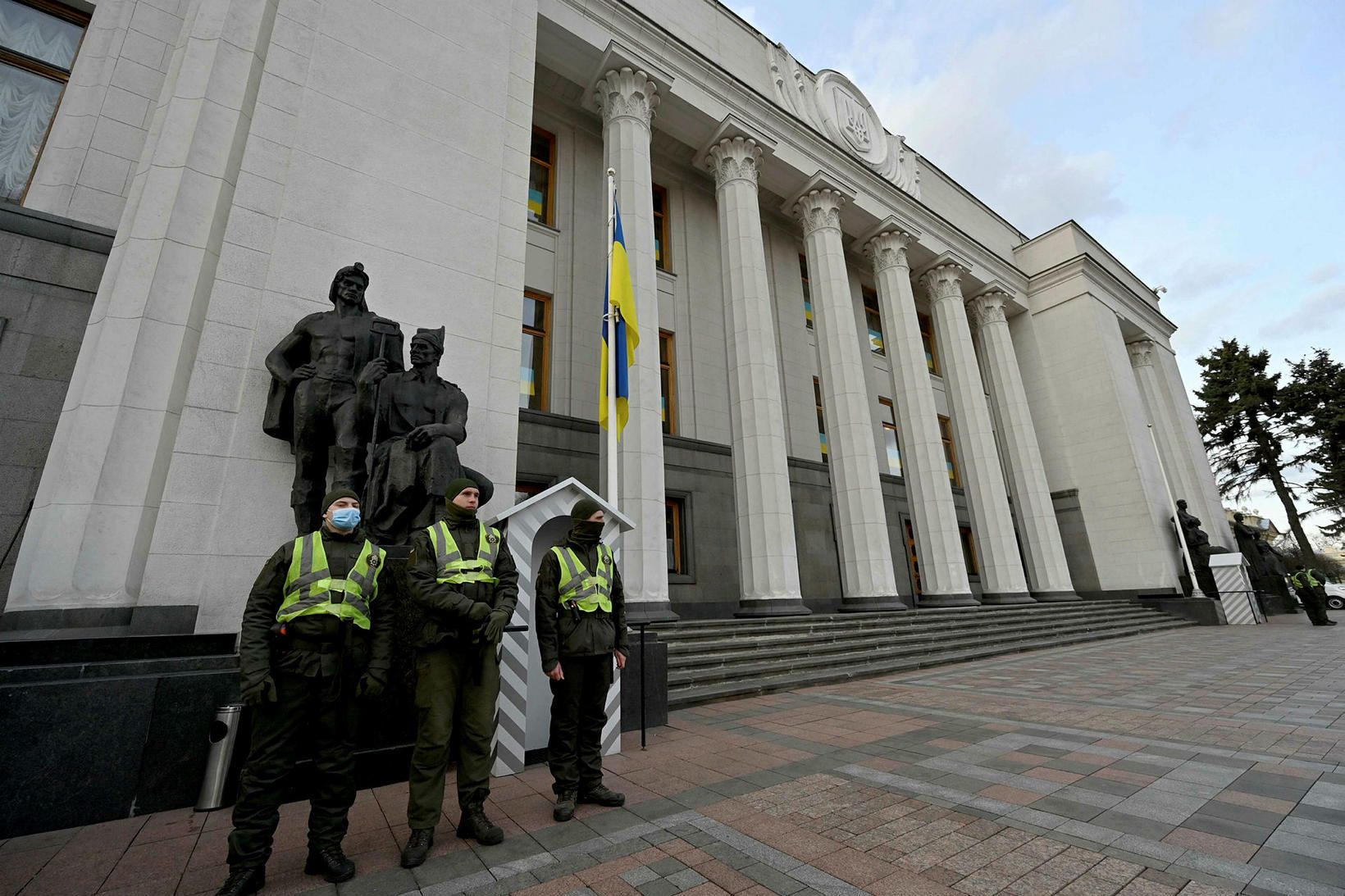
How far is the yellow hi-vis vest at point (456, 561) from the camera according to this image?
3.58m

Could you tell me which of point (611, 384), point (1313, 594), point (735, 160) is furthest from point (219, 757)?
point (1313, 594)

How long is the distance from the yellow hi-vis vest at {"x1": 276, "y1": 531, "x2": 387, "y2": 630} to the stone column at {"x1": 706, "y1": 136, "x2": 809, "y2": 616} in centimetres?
966

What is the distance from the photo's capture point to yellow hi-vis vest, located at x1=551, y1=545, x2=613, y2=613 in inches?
162

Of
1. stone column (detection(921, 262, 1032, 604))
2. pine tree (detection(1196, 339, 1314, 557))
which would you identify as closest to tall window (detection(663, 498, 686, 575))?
stone column (detection(921, 262, 1032, 604))

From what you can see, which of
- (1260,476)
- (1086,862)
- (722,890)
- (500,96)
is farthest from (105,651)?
(1260,476)

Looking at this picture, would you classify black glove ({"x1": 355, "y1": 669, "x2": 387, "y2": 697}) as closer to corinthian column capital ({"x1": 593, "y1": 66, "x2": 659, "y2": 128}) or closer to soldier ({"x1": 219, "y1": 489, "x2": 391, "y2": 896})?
soldier ({"x1": 219, "y1": 489, "x2": 391, "y2": 896})

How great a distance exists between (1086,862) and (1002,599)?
17013mm

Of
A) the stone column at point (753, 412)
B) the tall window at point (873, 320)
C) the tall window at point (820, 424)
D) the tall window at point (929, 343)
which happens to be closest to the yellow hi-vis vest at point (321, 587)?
the stone column at point (753, 412)

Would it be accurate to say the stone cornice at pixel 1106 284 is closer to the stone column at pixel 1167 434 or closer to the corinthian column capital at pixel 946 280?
the stone column at pixel 1167 434

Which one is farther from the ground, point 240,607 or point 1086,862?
point 240,607

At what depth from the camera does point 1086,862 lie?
2.96 meters

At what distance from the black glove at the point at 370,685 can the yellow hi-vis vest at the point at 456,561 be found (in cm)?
61

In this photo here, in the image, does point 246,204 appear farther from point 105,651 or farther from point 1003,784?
point 1003,784

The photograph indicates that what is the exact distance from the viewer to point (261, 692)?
288 cm
